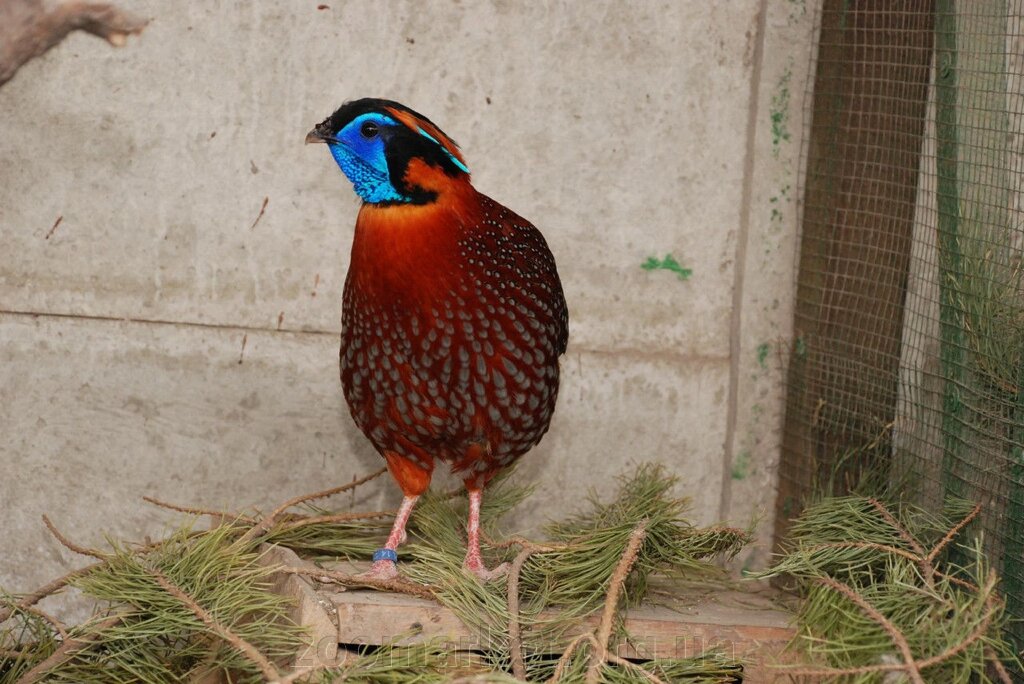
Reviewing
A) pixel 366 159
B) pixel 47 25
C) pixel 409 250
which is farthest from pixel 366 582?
pixel 47 25

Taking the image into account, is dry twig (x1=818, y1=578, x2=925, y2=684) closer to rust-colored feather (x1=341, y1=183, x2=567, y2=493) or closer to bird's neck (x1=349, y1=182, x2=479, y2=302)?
rust-colored feather (x1=341, y1=183, x2=567, y2=493)

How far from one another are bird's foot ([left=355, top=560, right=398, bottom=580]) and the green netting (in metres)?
1.11

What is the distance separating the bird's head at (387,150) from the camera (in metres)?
2.43

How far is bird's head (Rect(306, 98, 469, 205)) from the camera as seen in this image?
2.43 meters

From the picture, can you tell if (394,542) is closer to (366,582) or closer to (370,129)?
(366,582)

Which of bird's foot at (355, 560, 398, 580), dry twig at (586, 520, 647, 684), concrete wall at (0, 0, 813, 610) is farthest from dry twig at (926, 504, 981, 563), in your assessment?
bird's foot at (355, 560, 398, 580)

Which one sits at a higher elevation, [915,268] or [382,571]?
[915,268]

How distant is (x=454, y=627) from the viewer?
234 cm

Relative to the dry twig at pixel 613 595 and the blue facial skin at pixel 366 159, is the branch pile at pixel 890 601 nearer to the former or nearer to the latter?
the dry twig at pixel 613 595

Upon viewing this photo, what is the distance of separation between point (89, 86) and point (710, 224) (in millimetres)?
1731

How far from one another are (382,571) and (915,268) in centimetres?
149

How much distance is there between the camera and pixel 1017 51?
8.56 feet

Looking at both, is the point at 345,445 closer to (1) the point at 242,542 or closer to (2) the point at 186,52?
(1) the point at 242,542

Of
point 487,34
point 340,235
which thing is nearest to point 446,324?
point 340,235
